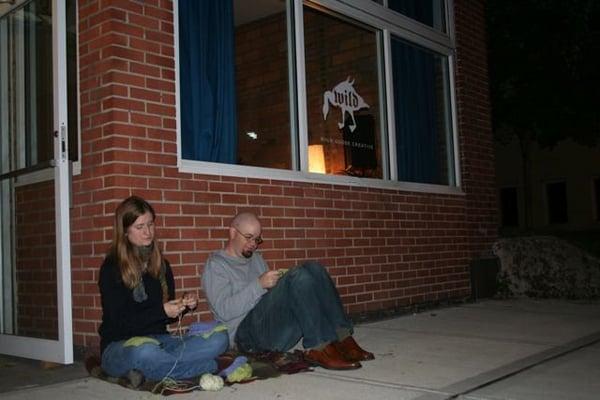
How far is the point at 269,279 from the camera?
12.5 ft

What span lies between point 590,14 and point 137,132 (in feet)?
32.5

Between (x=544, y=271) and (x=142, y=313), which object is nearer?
(x=142, y=313)

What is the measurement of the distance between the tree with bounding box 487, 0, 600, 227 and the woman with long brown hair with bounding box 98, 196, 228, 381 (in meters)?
9.76

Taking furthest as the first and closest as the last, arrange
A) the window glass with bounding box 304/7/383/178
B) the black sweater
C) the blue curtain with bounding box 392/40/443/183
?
1. the blue curtain with bounding box 392/40/443/183
2. the window glass with bounding box 304/7/383/178
3. the black sweater

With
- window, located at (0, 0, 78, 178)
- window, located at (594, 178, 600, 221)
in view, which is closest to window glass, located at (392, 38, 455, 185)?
window, located at (0, 0, 78, 178)

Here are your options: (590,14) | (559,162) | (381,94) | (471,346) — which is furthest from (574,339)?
(559,162)

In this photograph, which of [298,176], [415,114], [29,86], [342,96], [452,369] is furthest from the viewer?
[415,114]

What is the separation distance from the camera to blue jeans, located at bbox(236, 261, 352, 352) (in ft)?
12.3

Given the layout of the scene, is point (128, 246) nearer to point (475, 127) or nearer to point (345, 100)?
point (345, 100)

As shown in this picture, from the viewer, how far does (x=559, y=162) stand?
24.8 m

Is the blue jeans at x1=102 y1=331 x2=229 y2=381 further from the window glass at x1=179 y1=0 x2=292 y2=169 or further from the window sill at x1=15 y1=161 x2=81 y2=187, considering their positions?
the window glass at x1=179 y1=0 x2=292 y2=169

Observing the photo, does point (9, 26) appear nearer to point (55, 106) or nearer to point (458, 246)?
point (55, 106)

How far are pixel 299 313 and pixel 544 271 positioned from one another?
5167 millimetres

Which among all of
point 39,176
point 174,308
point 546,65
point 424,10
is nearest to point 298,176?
point 39,176
